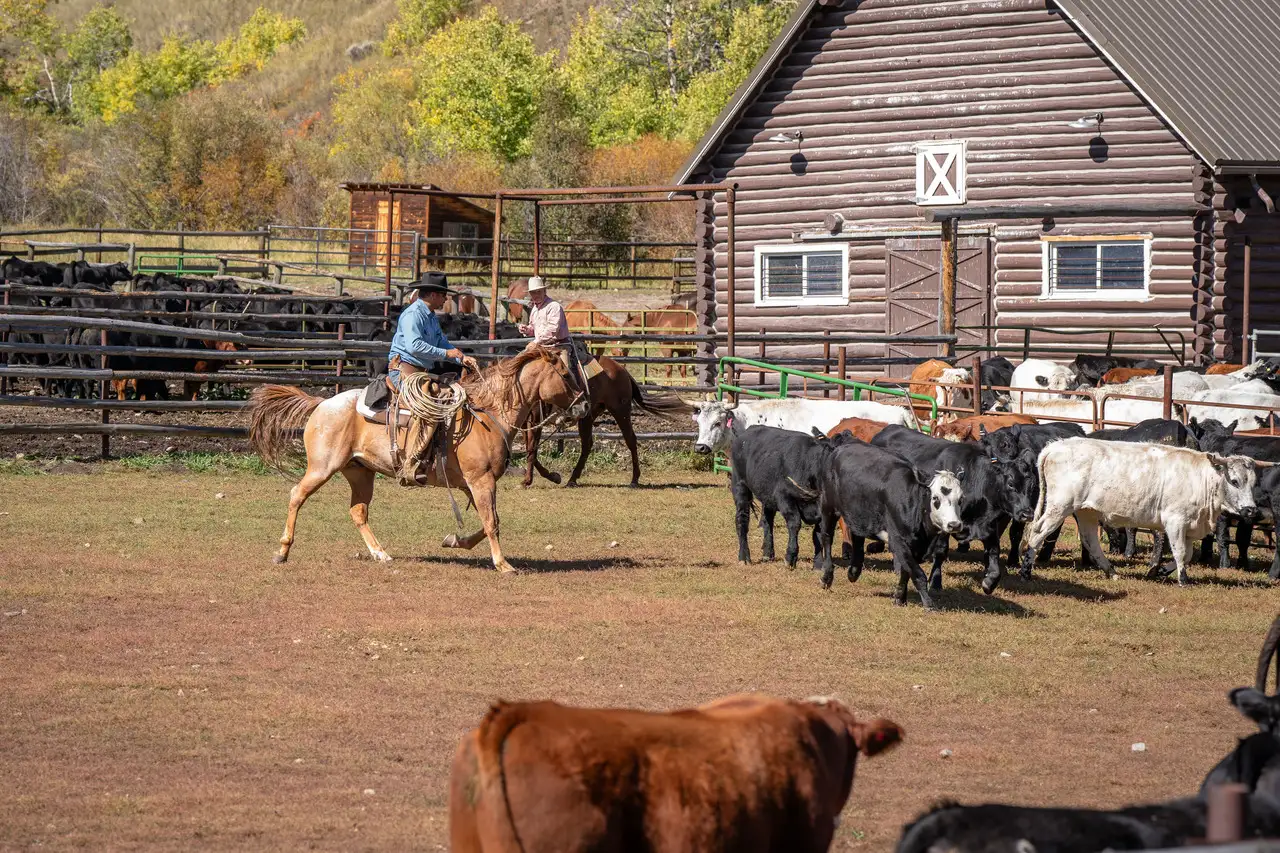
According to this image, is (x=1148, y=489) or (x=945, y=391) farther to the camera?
(x=945, y=391)

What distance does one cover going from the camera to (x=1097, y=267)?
24469 mm

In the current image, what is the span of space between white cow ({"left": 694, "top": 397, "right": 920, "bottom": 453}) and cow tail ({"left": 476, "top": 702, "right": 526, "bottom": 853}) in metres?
12.0

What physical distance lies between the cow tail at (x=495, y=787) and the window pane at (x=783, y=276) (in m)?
23.6

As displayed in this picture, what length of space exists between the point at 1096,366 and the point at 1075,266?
386 cm

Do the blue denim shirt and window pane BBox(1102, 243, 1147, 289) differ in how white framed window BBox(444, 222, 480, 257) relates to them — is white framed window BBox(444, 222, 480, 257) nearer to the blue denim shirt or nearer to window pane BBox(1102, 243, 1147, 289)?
window pane BBox(1102, 243, 1147, 289)

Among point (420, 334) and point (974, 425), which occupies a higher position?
point (420, 334)

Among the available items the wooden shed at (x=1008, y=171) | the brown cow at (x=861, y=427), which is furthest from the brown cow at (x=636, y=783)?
the wooden shed at (x=1008, y=171)

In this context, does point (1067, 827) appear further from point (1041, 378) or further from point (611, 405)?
point (1041, 378)

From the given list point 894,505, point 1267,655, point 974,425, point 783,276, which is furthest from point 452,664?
point 783,276

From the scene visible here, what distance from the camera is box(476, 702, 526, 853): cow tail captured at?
389cm

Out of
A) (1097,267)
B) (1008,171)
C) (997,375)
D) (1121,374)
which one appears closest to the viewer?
(1121,374)

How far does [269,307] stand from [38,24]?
64477mm

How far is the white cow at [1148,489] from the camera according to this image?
40.9 feet

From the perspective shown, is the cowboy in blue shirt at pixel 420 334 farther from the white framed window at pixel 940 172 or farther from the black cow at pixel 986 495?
the white framed window at pixel 940 172
